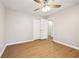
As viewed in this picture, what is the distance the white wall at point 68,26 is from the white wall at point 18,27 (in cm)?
131

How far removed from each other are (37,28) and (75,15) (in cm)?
167

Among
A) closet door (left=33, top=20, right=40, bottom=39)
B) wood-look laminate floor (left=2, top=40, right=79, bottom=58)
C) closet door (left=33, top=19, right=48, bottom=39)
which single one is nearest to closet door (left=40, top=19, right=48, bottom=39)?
closet door (left=33, top=19, right=48, bottom=39)

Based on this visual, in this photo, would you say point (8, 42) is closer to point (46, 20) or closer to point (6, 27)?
point (6, 27)

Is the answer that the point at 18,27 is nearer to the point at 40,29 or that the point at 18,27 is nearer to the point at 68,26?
the point at 40,29

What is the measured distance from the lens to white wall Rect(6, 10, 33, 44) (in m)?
3.09

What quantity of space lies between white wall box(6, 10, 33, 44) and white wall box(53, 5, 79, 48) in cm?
131

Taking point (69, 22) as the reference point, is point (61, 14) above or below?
above

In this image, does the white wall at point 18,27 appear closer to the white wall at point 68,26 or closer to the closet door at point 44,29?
the closet door at point 44,29

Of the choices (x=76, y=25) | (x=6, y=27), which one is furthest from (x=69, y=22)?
(x=6, y=27)

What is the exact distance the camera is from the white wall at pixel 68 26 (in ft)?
8.67

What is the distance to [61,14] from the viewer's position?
3.39 metres

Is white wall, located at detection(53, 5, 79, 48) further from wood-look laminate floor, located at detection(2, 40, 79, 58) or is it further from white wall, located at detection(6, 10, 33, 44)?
white wall, located at detection(6, 10, 33, 44)

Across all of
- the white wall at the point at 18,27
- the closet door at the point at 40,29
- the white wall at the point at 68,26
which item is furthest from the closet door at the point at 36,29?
the white wall at the point at 68,26

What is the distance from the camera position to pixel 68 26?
298cm
